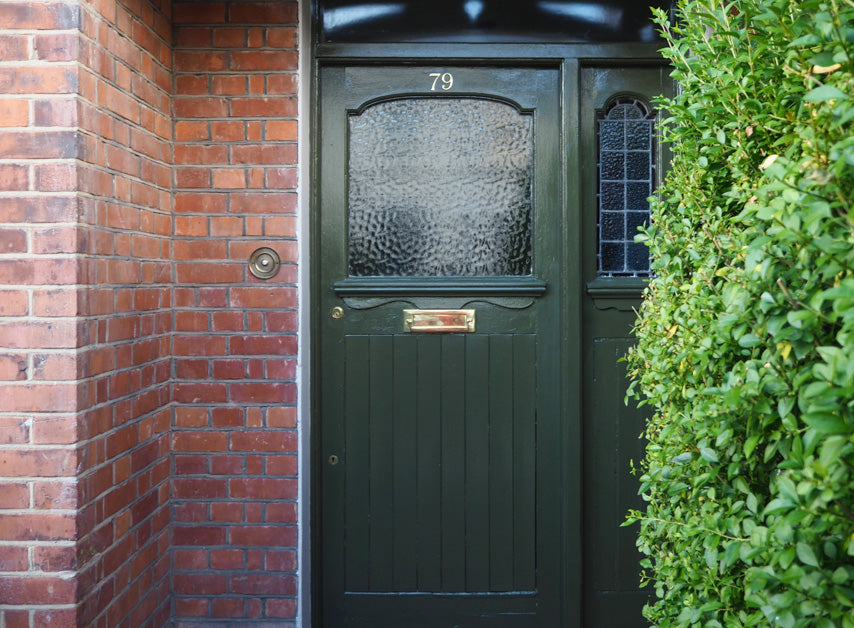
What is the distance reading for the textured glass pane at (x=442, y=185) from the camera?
3.11 metres

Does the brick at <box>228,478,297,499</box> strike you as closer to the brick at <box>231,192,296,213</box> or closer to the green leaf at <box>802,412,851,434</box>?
the brick at <box>231,192,296,213</box>

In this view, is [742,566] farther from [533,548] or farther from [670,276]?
[533,548]

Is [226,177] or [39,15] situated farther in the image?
[226,177]

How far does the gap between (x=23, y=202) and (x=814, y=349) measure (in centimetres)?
214

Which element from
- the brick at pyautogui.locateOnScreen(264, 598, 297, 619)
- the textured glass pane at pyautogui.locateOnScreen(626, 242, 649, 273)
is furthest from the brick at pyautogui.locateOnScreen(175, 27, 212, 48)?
the brick at pyautogui.locateOnScreen(264, 598, 297, 619)

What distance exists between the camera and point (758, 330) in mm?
1214

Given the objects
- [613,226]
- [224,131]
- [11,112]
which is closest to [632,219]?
[613,226]

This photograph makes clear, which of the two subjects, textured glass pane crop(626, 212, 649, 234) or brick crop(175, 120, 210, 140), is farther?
textured glass pane crop(626, 212, 649, 234)

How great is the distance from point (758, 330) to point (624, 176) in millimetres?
2031

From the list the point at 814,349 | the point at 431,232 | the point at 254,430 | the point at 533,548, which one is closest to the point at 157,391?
the point at 254,430

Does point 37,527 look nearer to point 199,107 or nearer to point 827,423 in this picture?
point 199,107

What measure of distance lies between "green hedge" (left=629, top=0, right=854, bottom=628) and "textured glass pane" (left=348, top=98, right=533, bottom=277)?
1.27 m

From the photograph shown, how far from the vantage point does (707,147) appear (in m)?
1.59

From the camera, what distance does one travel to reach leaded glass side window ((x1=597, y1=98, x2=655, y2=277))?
10.2ft
